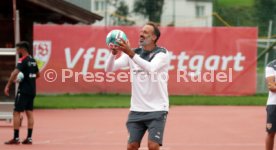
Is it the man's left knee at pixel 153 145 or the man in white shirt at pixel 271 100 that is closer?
the man's left knee at pixel 153 145

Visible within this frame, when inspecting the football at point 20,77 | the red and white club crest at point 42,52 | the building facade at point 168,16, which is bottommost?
the football at point 20,77

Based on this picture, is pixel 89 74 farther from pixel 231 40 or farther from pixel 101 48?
pixel 231 40

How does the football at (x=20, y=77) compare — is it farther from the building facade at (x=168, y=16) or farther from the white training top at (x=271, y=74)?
the building facade at (x=168, y=16)

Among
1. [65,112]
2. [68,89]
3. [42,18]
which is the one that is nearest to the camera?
[65,112]

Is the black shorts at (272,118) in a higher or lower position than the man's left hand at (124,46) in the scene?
lower

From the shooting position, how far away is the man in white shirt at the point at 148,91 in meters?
9.51

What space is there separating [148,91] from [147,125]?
1.42 feet

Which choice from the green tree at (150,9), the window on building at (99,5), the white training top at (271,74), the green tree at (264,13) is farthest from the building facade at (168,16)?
the white training top at (271,74)

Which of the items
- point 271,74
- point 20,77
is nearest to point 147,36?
point 271,74

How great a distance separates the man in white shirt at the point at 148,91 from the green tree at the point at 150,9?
2320 centimetres

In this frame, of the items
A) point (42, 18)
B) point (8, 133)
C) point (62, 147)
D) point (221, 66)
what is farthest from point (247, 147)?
point (221, 66)

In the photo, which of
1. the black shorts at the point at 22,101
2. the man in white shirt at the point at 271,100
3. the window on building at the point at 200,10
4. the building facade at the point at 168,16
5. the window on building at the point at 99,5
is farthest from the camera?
the window on building at the point at 200,10

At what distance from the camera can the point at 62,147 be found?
45.5 feet

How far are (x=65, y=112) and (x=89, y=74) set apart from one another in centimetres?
755
